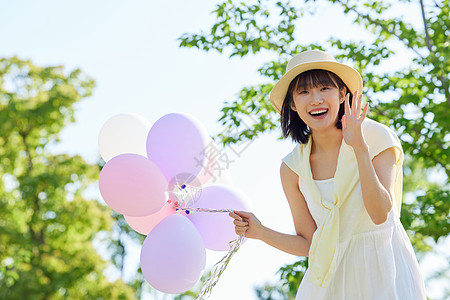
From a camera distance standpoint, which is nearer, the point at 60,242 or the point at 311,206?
the point at 311,206

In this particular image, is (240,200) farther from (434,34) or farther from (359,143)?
(434,34)

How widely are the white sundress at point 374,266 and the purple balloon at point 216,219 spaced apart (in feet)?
2.86

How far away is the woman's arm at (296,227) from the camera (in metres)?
2.29

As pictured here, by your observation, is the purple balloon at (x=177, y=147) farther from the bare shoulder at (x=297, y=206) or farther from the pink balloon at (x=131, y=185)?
the bare shoulder at (x=297, y=206)

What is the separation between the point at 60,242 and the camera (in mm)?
12461

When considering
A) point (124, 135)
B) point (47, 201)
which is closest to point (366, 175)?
point (124, 135)

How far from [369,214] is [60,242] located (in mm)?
11408

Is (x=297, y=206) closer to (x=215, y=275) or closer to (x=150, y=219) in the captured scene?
(x=215, y=275)

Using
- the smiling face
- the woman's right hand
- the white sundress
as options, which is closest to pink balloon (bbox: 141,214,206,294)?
the woman's right hand

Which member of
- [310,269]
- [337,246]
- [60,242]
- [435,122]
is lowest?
[60,242]

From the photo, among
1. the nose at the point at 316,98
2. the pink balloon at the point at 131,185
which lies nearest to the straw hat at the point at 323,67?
the nose at the point at 316,98

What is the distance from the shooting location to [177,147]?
9.52 feet

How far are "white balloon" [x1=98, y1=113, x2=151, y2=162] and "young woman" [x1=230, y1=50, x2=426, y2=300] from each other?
108 cm

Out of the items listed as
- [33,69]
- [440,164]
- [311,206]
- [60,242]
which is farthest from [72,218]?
[311,206]
